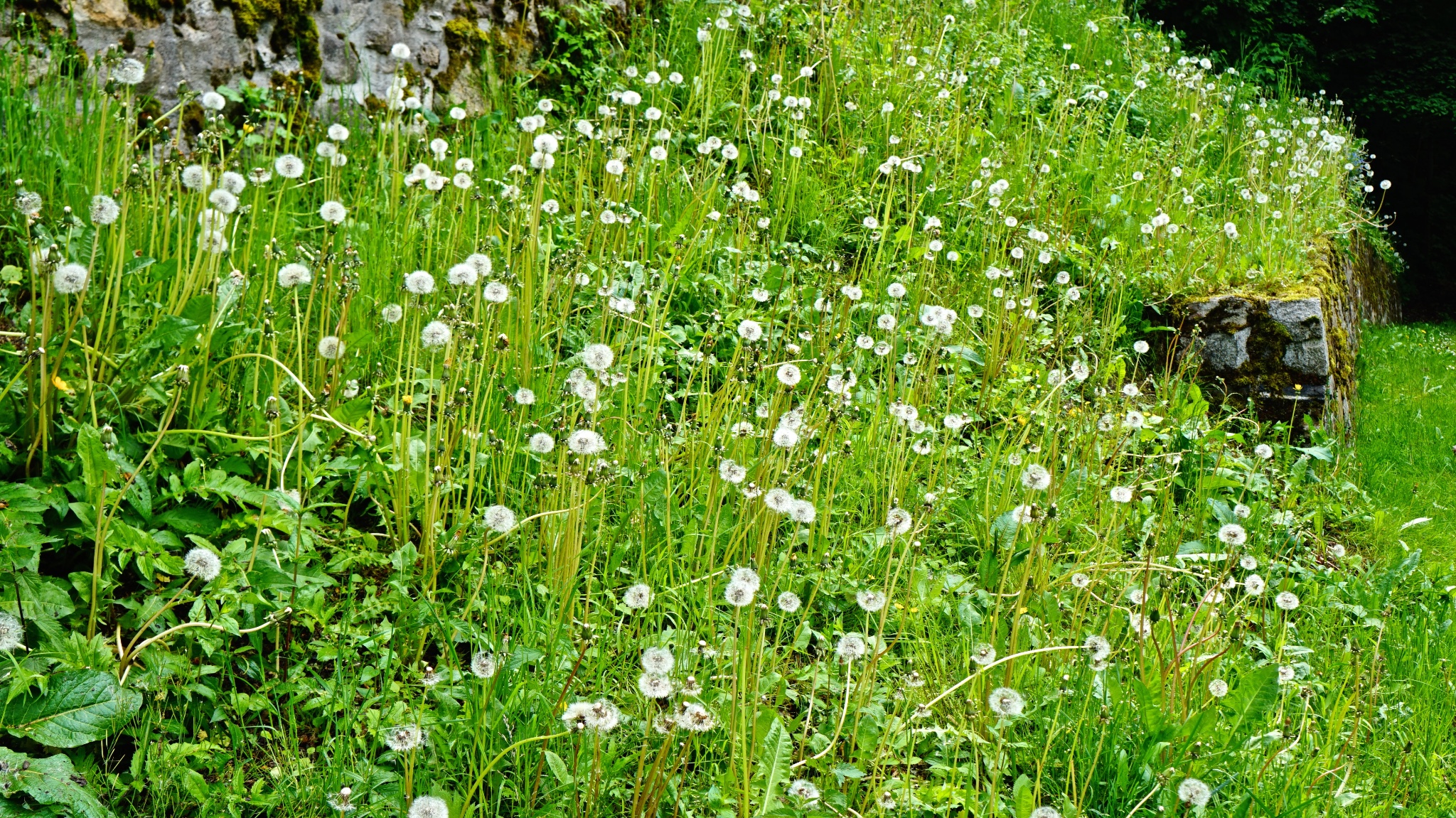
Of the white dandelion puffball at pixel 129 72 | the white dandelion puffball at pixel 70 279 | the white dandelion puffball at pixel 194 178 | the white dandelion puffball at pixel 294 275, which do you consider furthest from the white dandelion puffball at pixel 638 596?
the white dandelion puffball at pixel 129 72

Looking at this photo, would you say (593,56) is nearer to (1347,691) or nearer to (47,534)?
(47,534)

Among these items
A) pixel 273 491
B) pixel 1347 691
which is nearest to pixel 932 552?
pixel 1347 691

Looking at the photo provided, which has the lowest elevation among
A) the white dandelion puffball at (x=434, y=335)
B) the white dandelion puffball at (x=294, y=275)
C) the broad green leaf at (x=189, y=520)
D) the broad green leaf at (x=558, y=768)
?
the broad green leaf at (x=558, y=768)

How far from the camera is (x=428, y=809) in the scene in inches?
59.1

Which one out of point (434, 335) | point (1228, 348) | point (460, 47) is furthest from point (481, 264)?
point (1228, 348)

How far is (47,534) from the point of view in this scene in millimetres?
2045

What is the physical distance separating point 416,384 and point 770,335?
1.10 metres

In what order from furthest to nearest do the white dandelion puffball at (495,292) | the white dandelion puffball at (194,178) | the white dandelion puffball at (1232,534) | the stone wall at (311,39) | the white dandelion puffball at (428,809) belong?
1. the stone wall at (311,39)
2. the white dandelion puffball at (194,178)
3. the white dandelion puffball at (495,292)
4. the white dandelion puffball at (1232,534)
5. the white dandelion puffball at (428,809)

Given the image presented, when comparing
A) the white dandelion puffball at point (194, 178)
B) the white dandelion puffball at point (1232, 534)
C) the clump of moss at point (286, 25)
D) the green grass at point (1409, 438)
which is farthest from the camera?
A: the green grass at point (1409, 438)

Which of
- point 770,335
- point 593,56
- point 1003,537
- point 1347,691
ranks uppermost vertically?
point 593,56

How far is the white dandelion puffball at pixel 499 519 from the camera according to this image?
2045 millimetres

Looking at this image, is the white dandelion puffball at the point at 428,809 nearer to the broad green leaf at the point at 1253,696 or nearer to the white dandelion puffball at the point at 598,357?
the white dandelion puffball at the point at 598,357

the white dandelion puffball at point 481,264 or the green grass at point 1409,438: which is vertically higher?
the white dandelion puffball at point 481,264

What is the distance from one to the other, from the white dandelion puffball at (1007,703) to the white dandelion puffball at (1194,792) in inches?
12.7
